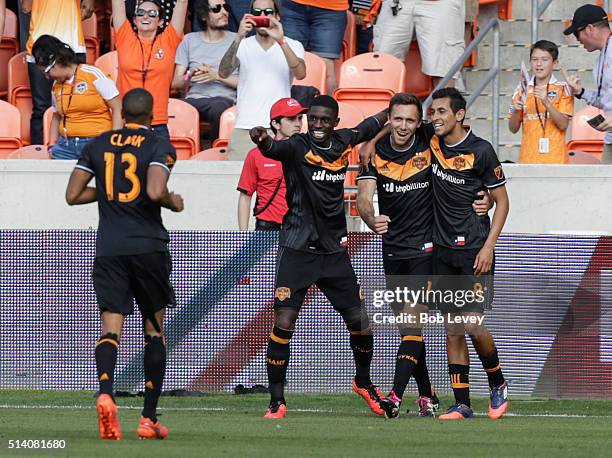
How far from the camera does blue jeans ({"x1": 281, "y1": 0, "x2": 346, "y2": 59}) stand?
15.2m

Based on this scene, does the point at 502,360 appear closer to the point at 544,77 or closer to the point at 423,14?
the point at 544,77

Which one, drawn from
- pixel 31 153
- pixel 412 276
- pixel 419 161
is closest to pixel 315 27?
pixel 31 153

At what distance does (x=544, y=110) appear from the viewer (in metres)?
13.5

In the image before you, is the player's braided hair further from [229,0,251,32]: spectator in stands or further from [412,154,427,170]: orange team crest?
[412,154,427,170]: orange team crest

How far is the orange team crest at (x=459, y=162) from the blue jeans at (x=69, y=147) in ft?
15.2

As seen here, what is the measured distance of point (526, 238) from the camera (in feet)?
38.7

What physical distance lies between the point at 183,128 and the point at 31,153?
1.62 meters

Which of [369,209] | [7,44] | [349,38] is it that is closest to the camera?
[369,209]

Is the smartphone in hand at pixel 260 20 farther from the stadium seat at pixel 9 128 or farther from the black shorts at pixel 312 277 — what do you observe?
the black shorts at pixel 312 277

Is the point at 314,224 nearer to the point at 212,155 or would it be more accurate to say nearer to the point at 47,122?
the point at 212,155

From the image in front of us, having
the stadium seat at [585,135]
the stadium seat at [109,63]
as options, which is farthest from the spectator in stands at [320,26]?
the stadium seat at [585,135]

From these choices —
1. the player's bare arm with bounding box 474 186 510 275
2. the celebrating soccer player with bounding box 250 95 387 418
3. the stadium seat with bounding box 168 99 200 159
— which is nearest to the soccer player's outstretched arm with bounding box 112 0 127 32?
the stadium seat with bounding box 168 99 200 159

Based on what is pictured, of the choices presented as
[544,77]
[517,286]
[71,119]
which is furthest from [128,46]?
[517,286]

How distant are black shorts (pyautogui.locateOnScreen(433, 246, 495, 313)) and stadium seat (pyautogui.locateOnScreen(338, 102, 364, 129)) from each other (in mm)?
4544
